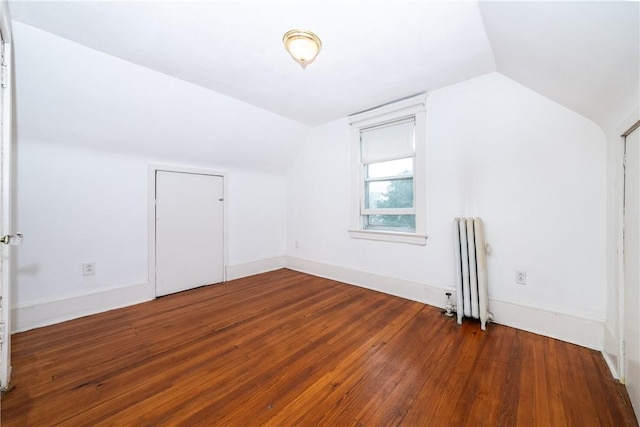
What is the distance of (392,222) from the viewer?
3.17 m

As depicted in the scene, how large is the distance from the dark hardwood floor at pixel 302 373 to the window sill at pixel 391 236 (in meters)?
0.76

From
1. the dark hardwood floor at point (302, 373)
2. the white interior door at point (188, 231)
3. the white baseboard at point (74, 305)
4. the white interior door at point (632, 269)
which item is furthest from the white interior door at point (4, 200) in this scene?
the white interior door at point (632, 269)

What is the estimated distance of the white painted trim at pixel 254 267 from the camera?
369 cm

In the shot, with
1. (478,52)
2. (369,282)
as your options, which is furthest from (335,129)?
(369,282)

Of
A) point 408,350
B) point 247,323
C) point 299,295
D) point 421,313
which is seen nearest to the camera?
point 408,350

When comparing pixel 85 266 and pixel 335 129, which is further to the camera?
pixel 335 129

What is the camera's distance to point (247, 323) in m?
2.29

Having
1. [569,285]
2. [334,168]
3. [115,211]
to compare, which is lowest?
[569,285]

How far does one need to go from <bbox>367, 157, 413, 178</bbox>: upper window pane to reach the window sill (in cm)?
75

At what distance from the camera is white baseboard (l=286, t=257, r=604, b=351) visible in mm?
1898

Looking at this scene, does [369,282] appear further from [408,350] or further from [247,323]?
[247,323]

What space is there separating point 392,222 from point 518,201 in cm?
131

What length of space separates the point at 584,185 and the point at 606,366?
4.28 feet

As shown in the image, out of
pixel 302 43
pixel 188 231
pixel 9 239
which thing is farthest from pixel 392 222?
pixel 9 239
